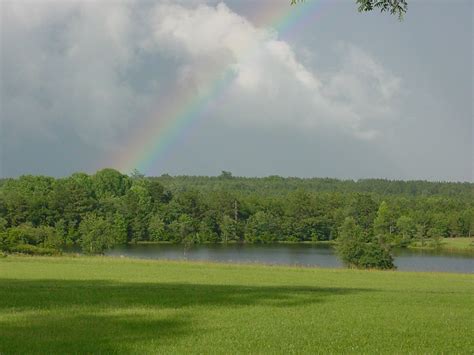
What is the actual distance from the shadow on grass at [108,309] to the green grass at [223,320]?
0.02 m

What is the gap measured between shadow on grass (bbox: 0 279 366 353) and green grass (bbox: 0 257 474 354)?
0.08 feet

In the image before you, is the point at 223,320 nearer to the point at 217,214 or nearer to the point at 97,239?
the point at 97,239

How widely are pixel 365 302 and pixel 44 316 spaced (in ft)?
38.4

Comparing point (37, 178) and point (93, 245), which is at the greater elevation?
point (37, 178)

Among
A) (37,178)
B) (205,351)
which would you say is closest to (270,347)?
(205,351)

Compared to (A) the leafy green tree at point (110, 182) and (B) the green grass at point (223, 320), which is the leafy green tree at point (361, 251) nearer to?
(B) the green grass at point (223, 320)

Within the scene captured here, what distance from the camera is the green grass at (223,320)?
44.7ft

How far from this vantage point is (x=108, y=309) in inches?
734

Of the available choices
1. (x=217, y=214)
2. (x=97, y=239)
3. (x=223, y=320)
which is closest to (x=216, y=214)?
(x=217, y=214)

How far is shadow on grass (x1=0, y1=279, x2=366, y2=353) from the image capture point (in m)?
13.6

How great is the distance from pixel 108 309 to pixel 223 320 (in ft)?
11.7

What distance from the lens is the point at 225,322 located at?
17094 mm

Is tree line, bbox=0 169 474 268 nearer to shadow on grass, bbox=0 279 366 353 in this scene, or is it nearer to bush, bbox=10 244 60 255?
bush, bbox=10 244 60 255

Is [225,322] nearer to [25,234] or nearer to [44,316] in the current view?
[44,316]
